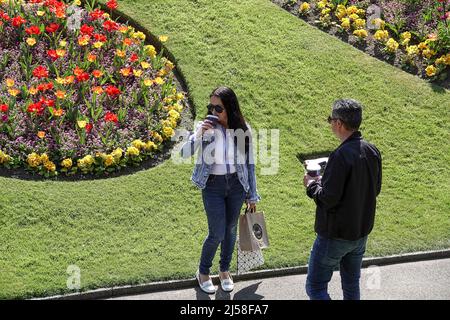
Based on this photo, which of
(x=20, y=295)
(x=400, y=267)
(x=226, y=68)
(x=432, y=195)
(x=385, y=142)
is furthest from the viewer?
(x=226, y=68)

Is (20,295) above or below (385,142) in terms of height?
below

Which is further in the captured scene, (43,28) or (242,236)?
(43,28)

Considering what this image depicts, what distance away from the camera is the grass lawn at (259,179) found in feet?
29.1

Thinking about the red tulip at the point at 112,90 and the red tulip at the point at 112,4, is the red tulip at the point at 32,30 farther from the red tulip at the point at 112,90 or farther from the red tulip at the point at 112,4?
the red tulip at the point at 112,90

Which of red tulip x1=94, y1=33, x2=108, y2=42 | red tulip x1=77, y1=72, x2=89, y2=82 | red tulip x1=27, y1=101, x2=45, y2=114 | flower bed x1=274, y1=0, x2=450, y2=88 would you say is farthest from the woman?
flower bed x1=274, y1=0, x2=450, y2=88

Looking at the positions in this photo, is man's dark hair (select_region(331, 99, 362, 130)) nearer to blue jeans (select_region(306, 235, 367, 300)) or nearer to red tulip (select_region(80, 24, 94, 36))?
blue jeans (select_region(306, 235, 367, 300))

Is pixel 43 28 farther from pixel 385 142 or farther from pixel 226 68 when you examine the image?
pixel 385 142

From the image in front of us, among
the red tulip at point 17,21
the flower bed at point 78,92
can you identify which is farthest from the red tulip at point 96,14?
the red tulip at point 17,21

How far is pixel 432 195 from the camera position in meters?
10.1

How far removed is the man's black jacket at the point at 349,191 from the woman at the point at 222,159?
0.91 m

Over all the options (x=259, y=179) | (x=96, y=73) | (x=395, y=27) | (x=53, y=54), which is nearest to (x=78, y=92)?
(x=96, y=73)
